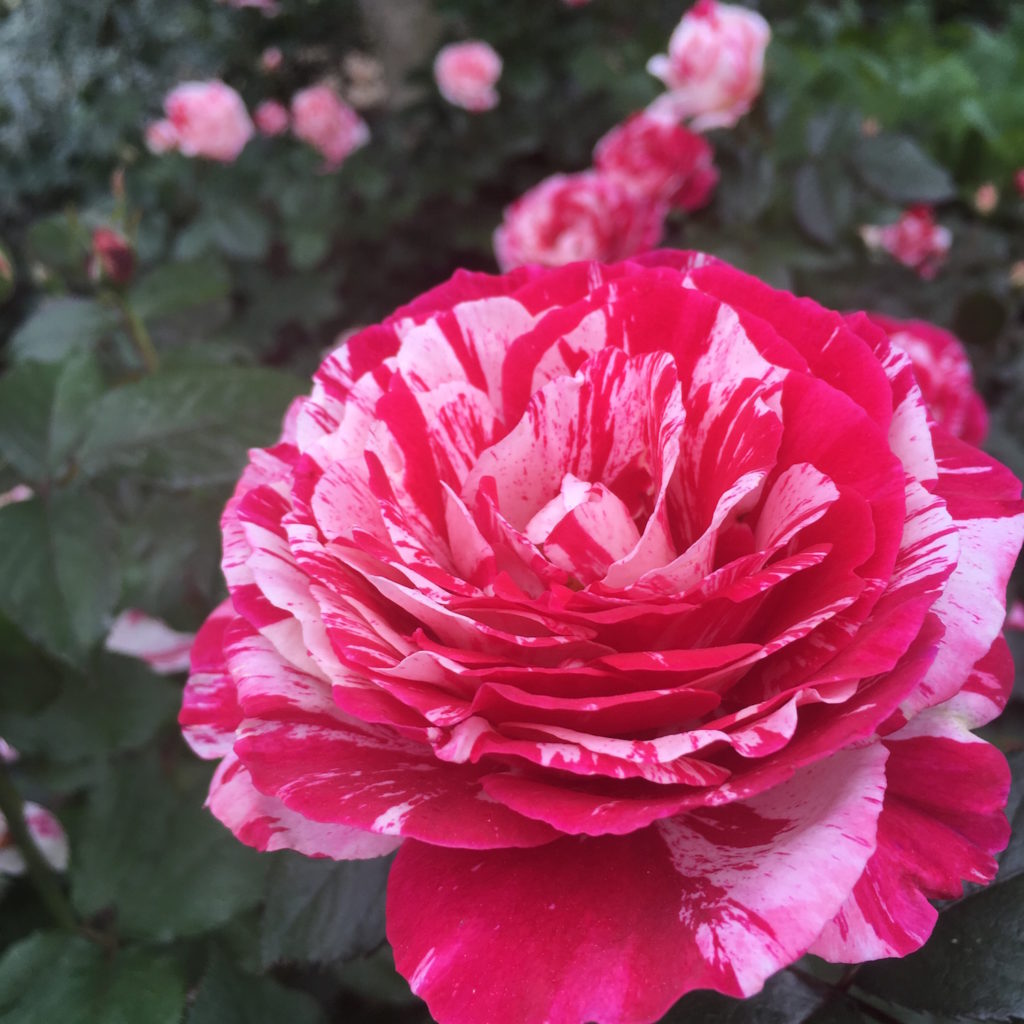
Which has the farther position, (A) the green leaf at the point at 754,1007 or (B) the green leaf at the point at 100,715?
(B) the green leaf at the point at 100,715

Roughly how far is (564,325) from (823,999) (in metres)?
0.28

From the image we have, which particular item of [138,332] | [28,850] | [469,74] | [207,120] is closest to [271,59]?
[469,74]

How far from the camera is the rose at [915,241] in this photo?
133 centimetres

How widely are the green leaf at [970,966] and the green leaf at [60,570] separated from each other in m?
0.42

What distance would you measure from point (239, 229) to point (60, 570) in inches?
44.9

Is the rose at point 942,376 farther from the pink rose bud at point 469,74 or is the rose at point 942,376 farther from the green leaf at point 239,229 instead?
the pink rose bud at point 469,74

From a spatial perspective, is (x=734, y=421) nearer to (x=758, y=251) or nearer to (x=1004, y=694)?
(x=1004, y=694)

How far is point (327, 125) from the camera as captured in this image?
1.86 meters

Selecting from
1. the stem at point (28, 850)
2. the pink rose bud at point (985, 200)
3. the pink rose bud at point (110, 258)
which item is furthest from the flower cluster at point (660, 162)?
the stem at point (28, 850)

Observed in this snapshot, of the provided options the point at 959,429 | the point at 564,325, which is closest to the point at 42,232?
the point at 564,325

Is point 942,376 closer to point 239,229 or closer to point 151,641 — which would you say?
point 151,641

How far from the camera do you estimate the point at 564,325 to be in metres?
0.34

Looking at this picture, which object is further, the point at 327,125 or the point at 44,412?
the point at 327,125

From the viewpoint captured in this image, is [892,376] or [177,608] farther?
[177,608]
